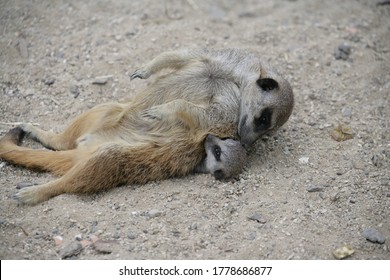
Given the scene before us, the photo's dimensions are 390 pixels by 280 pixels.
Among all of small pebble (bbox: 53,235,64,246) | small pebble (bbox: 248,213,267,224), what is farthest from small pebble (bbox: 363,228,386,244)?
small pebble (bbox: 53,235,64,246)

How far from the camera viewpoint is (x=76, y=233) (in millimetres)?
3594

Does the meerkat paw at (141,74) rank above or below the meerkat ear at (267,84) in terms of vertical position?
below

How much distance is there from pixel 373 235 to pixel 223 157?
119 cm

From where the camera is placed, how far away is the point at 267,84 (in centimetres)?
431

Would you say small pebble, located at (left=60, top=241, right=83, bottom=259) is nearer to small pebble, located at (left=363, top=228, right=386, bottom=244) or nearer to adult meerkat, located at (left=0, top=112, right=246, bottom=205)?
adult meerkat, located at (left=0, top=112, right=246, bottom=205)

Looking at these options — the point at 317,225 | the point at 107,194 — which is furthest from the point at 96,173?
the point at 317,225

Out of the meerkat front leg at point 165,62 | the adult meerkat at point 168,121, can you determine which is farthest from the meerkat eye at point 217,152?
the meerkat front leg at point 165,62

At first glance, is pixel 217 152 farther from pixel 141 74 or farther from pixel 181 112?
pixel 141 74

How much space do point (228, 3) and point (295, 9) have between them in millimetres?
793

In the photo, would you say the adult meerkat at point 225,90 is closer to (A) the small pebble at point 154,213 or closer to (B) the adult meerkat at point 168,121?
(B) the adult meerkat at point 168,121

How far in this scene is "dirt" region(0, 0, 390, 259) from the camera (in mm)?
3586

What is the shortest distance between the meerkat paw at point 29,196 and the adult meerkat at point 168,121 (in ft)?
0.03

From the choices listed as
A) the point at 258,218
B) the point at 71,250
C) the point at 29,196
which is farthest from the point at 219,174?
the point at 29,196

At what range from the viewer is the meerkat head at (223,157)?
4.13m
